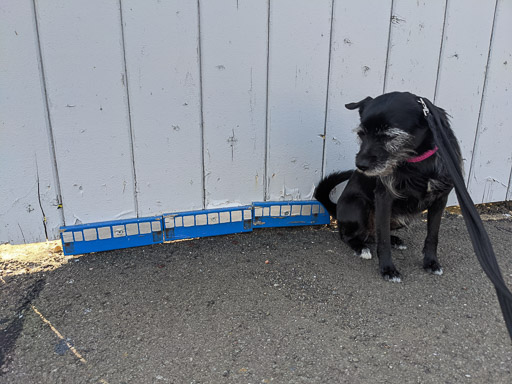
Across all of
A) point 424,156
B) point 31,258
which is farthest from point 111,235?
point 424,156

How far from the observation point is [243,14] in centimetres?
237

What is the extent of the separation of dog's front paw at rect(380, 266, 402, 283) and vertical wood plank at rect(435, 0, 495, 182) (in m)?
1.45

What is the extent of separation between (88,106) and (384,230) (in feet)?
5.96

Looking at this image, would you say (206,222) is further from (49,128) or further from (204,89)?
(49,128)

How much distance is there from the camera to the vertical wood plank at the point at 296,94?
2488 mm

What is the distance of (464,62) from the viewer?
292 cm

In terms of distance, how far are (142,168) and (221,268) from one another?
0.78 meters

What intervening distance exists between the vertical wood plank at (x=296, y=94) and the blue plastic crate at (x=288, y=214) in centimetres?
6

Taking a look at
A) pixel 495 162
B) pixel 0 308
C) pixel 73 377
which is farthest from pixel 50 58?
pixel 495 162

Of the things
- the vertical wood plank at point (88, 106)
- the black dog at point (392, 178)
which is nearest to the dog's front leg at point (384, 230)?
the black dog at point (392, 178)

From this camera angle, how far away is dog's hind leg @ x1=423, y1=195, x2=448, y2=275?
7.50ft

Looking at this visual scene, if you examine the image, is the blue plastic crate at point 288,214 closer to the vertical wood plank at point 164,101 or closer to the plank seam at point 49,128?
the vertical wood plank at point 164,101

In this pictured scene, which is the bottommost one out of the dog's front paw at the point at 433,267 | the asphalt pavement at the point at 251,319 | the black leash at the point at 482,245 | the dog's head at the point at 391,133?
the asphalt pavement at the point at 251,319

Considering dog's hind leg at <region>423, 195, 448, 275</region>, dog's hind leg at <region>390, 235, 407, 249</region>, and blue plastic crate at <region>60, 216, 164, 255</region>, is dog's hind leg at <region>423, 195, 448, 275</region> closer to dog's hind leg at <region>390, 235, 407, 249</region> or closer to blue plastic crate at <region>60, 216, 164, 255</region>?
dog's hind leg at <region>390, 235, 407, 249</region>
